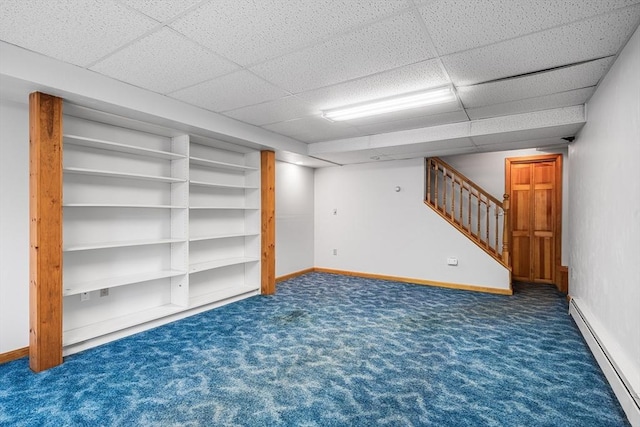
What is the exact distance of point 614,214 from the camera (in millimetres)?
2398

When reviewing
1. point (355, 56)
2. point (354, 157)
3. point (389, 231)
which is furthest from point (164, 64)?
point (389, 231)

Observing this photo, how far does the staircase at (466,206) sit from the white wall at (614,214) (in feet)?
6.17

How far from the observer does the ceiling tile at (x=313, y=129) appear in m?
4.09

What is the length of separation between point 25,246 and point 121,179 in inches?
41.6

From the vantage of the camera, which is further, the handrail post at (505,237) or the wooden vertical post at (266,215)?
the handrail post at (505,237)

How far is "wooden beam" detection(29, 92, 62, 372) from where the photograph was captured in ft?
8.34

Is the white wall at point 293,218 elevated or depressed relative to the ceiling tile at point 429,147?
depressed

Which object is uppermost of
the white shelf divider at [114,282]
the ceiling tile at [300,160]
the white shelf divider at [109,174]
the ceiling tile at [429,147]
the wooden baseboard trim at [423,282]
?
the ceiling tile at [429,147]

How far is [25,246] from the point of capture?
282 cm

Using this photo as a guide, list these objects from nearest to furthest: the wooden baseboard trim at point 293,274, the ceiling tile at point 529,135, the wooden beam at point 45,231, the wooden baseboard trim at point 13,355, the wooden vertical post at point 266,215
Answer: the wooden beam at point 45,231 → the wooden baseboard trim at point 13,355 → the ceiling tile at point 529,135 → the wooden vertical post at point 266,215 → the wooden baseboard trim at point 293,274

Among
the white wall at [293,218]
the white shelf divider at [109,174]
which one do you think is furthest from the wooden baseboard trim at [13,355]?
the white wall at [293,218]

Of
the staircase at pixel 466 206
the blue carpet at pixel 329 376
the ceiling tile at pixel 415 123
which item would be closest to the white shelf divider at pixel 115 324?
the blue carpet at pixel 329 376

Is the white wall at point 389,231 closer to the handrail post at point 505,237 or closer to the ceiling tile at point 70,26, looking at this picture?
the handrail post at point 505,237

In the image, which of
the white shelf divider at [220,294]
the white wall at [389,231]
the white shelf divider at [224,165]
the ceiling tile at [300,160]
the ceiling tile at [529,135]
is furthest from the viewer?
the white wall at [389,231]
